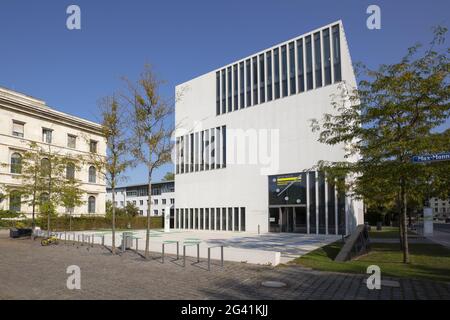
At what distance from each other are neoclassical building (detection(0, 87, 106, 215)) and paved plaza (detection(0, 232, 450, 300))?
28.0 meters

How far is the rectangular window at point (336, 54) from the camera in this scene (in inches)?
1265

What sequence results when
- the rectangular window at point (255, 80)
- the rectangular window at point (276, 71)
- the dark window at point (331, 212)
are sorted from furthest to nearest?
the rectangular window at point (255, 80) → the rectangular window at point (276, 71) → the dark window at point (331, 212)

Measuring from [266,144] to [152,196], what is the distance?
52074 mm

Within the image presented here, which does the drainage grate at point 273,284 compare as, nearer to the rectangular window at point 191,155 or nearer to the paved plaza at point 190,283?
the paved plaza at point 190,283

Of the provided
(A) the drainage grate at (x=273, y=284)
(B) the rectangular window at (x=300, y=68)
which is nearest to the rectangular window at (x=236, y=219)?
(B) the rectangular window at (x=300, y=68)

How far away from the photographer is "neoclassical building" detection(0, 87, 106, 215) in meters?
40.5

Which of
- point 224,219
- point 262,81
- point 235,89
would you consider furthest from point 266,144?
point 224,219

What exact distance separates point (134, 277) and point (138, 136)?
23.0 ft

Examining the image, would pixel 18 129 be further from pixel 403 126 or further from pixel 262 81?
pixel 403 126

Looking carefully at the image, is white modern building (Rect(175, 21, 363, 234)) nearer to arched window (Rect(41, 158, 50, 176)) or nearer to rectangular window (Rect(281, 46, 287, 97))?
rectangular window (Rect(281, 46, 287, 97))

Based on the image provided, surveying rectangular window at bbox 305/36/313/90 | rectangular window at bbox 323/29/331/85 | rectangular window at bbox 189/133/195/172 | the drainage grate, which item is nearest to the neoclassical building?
rectangular window at bbox 189/133/195/172

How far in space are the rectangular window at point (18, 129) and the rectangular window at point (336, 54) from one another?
38.4 metres
